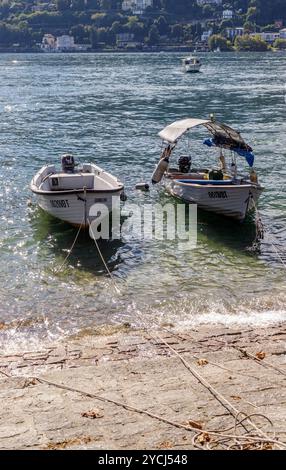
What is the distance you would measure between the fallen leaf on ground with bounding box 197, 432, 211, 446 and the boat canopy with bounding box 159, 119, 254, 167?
15.8 m

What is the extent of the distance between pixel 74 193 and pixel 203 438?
12784 mm

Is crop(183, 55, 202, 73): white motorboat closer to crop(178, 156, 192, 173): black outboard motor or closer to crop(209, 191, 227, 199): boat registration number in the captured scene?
crop(178, 156, 192, 173): black outboard motor

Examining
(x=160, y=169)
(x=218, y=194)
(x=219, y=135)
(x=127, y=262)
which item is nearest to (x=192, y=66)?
(x=219, y=135)

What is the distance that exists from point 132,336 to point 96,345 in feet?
3.15

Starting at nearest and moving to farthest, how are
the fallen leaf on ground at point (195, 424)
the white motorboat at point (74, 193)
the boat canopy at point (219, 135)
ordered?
the fallen leaf on ground at point (195, 424) → the white motorboat at point (74, 193) → the boat canopy at point (219, 135)

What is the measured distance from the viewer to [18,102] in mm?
→ 64625

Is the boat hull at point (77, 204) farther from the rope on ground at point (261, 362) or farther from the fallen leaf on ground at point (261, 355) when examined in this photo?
the fallen leaf on ground at point (261, 355)

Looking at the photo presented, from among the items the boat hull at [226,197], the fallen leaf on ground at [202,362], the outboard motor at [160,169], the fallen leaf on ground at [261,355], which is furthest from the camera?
the outboard motor at [160,169]

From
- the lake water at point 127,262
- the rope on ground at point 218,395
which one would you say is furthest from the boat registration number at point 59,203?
the rope on ground at point 218,395

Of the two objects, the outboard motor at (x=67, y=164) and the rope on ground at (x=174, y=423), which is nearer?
the rope on ground at (x=174, y=423)

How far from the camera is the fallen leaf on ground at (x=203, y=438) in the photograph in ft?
28.9

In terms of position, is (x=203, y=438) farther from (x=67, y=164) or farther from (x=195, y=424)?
(x=67, y=164)

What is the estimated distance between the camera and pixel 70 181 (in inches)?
888
